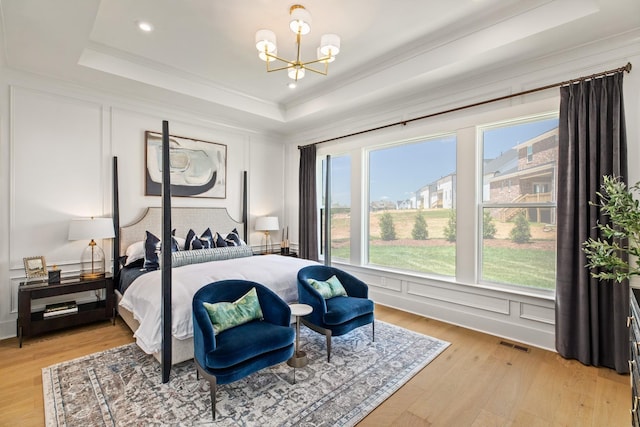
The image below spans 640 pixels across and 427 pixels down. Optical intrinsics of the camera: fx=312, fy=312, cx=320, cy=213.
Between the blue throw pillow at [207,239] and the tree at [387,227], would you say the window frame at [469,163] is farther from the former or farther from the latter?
the blue throw pillow at [207,239]

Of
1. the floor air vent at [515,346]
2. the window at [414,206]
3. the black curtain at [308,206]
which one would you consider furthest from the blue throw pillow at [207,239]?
the floor air vent at [515,346]

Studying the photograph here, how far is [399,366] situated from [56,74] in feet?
15.8

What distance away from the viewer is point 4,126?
11.2 ft

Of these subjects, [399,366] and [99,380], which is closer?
[99,380]

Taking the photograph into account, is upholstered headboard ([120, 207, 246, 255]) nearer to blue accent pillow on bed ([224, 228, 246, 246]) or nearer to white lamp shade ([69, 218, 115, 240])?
blue accent pillow on bed ([224, 228, 246, 246])

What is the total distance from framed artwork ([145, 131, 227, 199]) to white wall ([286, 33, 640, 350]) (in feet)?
7.04

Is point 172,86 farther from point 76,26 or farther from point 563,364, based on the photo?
point 563,364

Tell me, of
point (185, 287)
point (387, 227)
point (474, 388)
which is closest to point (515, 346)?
point (474, 388)

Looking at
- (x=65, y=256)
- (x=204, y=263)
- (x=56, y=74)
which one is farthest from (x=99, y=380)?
(x=56, y=74)

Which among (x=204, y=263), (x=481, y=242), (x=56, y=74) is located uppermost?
(x=56, y=74)

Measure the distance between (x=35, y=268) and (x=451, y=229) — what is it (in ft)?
16.3

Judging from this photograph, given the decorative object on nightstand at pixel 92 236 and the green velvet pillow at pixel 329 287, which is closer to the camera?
the green velvet pillow at pixel 329 287

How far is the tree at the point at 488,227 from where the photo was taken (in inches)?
144

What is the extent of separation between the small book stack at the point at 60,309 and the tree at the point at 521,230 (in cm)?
506
